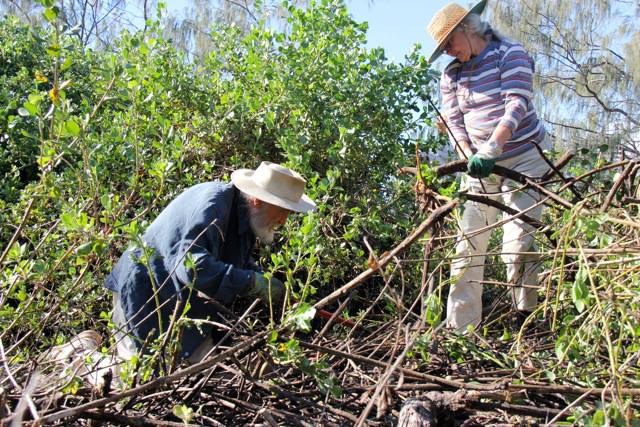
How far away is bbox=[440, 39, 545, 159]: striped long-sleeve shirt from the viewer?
398 centimetres

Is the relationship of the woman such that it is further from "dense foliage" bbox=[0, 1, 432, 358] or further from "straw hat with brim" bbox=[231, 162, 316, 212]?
"straw hat with brim" bbox=[231, 162, 316, 212]

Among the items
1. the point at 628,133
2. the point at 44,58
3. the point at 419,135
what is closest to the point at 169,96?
the point at 419,135

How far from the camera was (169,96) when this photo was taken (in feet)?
15.8

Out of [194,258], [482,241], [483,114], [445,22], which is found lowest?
[194,258]

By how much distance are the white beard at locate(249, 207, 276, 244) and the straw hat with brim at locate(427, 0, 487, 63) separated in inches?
58.9

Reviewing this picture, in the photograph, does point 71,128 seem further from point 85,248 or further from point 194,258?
point 194,258

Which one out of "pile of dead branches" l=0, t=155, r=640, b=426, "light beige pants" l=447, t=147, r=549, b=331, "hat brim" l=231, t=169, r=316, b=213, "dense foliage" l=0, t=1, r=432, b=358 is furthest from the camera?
"dense foliage" l=0, t=1, r=432, b=358

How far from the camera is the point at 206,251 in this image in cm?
301

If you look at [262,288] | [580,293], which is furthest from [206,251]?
[580,293]

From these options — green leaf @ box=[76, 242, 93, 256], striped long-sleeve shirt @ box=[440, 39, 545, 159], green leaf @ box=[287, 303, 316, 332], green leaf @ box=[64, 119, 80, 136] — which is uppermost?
striped long-sleeve shirt @ box=[440, 39, 545, 159]

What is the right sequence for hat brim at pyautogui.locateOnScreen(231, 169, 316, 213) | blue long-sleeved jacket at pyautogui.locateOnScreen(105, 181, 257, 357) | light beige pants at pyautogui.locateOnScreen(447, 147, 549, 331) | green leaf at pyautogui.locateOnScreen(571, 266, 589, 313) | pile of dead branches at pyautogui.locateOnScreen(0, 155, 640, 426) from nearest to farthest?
green leaf at pyautogui.locateOnScreen(571, 266, 589, 313) < pile of dead branches at pyautogui.locateOnScreen(0, 155, 640, 426) < blue long-sleeved jacket at pyautogui.locateOnScreen(105, 181, 257, 357) < hat brim at pyautogui.locateOnScreen(231, 169, 316, 213) < light beige pants at pyautogui.locateOnScreen(447, 147, 549, 331)

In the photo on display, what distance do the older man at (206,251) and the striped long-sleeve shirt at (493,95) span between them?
3.89ft

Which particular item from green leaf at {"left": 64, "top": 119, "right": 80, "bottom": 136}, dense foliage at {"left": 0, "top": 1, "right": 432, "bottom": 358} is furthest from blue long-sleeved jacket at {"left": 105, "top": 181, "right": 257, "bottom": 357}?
dense foliage at {"left": 0, "top": 1, "right": 432, "bottom": 358}

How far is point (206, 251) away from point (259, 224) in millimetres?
390
